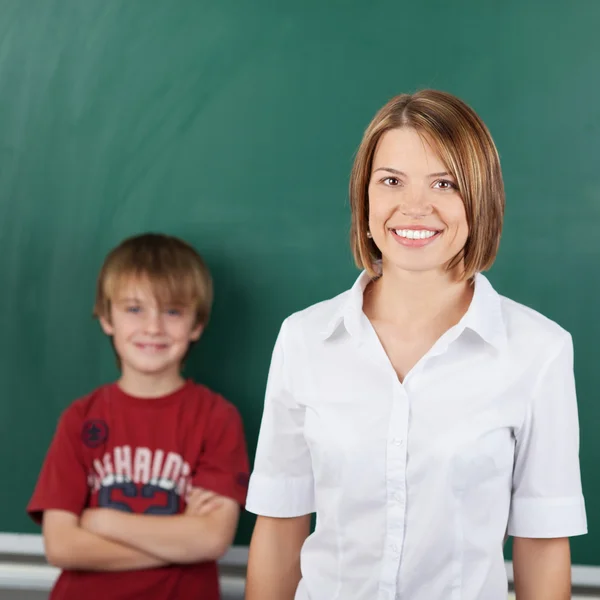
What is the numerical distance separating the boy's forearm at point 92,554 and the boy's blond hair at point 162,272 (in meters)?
0.48

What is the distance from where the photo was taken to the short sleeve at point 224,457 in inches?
68.7

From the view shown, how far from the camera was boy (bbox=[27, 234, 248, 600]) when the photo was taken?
169 cm

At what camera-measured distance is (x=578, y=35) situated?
1721 millimetres

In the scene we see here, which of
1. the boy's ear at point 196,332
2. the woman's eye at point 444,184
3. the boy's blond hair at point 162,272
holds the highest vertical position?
the woman's eye at point 444,184

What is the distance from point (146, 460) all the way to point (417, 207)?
94 cm

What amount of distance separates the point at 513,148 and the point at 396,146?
666 millimetres

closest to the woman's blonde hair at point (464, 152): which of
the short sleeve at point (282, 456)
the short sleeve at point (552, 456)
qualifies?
the short sleeve at point (552, 456)

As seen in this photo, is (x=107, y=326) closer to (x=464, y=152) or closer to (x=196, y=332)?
(x=196, y=332)

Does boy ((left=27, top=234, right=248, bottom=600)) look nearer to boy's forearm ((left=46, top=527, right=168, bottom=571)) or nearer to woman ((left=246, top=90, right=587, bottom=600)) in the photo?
boy's forearm ((left=46, top=527, right=168, bottom=571))

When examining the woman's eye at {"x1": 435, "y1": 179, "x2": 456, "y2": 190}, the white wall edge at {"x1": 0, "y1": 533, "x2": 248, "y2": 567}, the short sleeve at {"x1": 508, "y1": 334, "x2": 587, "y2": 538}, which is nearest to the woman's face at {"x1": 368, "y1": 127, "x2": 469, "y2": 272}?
the woman's eye at {"x1": 435, "y1": 179, "x2": 456, "y2": 190}

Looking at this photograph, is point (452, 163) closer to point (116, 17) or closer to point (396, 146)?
point (396, 146)

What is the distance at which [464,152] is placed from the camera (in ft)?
3.73

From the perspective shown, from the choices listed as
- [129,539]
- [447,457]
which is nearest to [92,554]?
[129,539]

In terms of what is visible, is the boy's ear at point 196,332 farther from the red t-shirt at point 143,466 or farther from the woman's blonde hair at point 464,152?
the woman's blonde hair at point 464,152
